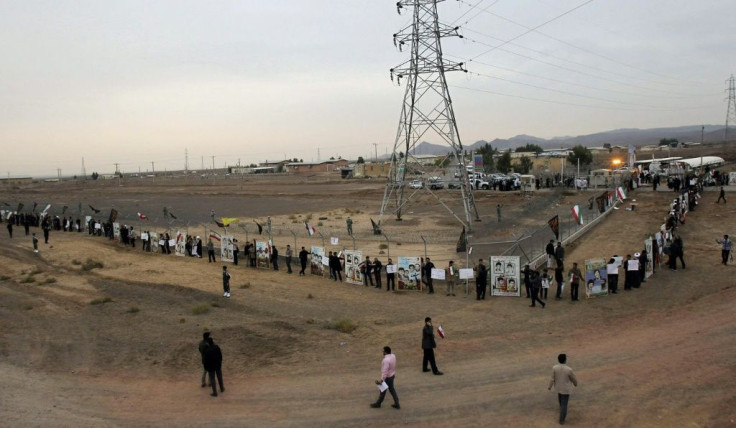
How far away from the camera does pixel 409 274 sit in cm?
2242

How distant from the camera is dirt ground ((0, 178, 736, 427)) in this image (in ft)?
37.8

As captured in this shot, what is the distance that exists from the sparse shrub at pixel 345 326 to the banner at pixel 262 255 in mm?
10919

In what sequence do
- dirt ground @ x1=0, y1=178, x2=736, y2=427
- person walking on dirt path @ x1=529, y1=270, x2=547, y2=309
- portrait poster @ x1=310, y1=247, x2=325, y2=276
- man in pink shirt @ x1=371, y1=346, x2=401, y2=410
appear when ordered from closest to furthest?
man in pink shirt @ x1=371, y1=346, x2=401, y2=410
dirt ground @ x1=0, y1=178, x2=736, y2=427
person walking on dirt path @ x1=529, y1=270, x2=547, y2=309
portrait poster @ x1=310, y1=247, x2=325, y2=276

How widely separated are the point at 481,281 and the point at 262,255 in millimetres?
12324

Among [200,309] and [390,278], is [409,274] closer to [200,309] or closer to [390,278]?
[390,278]

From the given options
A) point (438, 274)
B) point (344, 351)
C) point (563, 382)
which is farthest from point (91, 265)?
point (563, 382)

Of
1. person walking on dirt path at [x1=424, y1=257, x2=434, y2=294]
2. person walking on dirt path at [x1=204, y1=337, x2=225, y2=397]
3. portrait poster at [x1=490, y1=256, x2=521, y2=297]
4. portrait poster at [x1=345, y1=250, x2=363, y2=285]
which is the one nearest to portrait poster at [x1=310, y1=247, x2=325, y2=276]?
portrait poster at [x1=345, y1=250, x2=363, y2=285]

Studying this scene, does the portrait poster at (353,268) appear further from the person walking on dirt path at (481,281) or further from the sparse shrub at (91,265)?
the sparse shrub at (91,265)

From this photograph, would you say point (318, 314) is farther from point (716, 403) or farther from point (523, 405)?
point (716, 403)

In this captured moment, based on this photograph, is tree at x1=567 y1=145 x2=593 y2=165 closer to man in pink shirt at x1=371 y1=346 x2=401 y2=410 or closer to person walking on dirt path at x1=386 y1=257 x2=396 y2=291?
person walking on dirt path at x1=386 y1=257 x2=396 y2=291

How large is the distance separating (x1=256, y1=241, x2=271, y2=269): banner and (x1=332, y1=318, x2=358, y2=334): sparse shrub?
10.9 meters

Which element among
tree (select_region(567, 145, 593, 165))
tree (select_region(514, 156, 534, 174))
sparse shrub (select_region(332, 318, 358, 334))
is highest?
tree (select_region(567, 145, 593, 165))

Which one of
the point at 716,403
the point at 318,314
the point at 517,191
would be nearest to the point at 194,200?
the point at 517,191

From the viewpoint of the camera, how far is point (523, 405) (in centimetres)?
1152
